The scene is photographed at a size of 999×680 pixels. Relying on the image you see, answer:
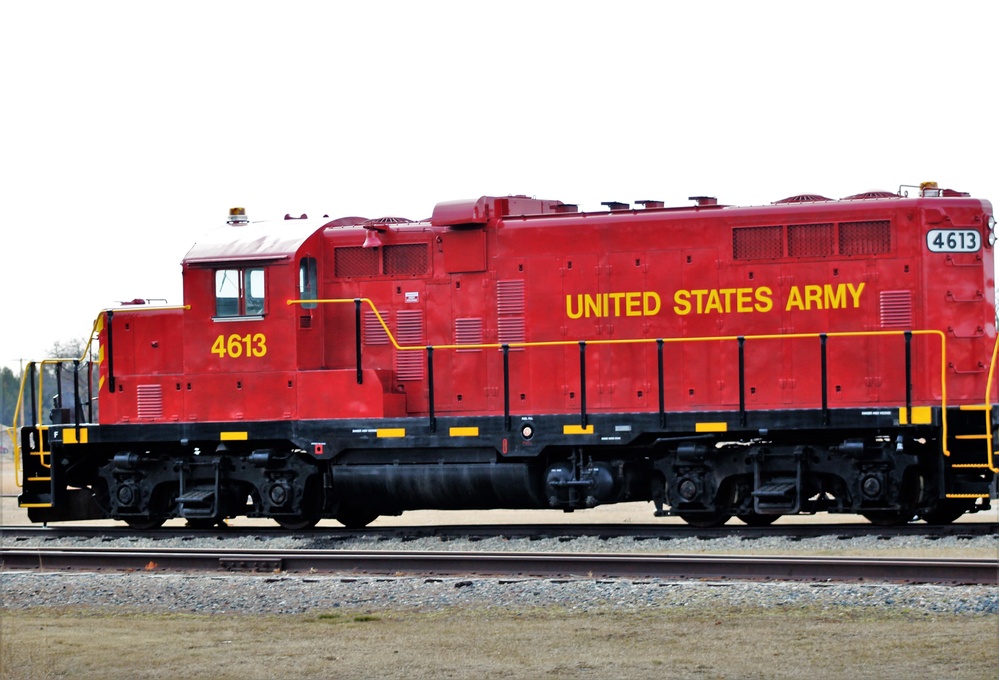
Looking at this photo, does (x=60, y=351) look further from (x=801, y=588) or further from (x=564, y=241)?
(x=801, y=588)

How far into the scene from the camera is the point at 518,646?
27.5 ft

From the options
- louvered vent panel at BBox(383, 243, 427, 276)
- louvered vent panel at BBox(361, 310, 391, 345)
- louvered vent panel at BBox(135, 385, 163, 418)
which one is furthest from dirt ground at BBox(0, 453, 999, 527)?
louvered vent panel at BBox(383, 243, 427, 276)

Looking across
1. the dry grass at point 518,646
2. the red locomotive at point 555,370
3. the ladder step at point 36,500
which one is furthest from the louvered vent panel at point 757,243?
the ladder step at point 36,500

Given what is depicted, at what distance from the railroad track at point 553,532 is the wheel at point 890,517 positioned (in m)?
0.18

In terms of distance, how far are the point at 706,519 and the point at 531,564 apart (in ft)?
11.8

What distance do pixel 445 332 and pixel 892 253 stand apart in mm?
5001

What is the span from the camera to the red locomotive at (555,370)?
46.6 ft

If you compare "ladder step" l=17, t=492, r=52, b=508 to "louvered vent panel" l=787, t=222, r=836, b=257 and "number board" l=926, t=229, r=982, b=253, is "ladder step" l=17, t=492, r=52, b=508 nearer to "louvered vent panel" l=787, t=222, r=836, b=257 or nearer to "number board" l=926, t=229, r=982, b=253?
Answer: "louvered vent panel" l=787, t=222, r=836, b=257

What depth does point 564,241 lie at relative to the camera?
15.4 metres

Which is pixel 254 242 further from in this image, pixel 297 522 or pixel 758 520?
pixel 758 520

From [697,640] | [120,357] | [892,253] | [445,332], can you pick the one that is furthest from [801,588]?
[120,357]

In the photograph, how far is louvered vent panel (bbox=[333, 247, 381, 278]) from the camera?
16094 millimetres

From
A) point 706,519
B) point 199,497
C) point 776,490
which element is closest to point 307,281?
point 199,497

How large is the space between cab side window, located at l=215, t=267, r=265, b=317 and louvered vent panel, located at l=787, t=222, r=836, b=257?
5991 millimetres
